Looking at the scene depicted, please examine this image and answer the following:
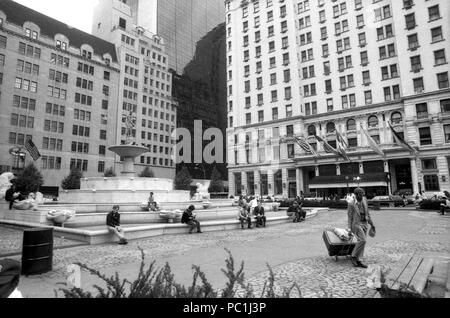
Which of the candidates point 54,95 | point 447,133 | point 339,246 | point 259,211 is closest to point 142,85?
point 54,95

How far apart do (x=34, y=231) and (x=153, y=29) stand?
4181 inches

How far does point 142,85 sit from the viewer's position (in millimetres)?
78625

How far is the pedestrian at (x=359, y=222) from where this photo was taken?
25.0ft

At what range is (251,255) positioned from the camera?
9.27 meters

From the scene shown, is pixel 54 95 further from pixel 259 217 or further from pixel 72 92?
pixel 259 217

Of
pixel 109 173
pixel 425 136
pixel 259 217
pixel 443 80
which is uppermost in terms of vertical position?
pixel 443 80

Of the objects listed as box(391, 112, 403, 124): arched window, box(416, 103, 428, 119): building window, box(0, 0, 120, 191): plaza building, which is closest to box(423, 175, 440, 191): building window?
box(416, 103, 428, 119): building window

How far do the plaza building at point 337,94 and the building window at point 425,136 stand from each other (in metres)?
0.14

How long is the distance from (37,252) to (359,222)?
8.22 metres

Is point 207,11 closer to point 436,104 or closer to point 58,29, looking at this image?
point 58,29

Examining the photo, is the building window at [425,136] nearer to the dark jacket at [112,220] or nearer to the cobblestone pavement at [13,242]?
the dark jacket at [112,220]

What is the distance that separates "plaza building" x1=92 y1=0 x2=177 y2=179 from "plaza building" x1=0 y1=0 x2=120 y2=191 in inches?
161
